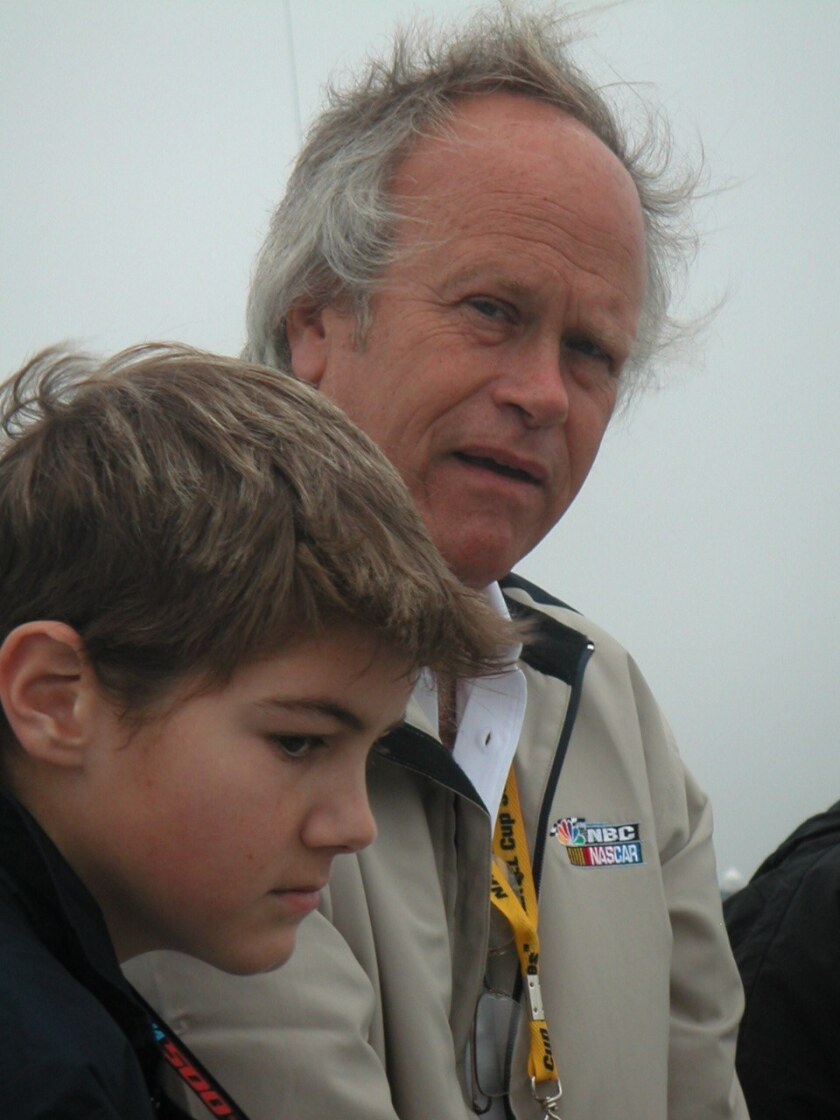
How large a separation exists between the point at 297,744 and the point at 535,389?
2.51 feet

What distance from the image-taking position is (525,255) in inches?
68.3

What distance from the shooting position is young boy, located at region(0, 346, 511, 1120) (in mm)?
1024

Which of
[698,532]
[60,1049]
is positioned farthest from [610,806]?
[698,532]

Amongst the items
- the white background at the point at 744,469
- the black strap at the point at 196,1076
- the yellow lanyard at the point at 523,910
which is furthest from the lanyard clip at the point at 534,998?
the white background at the point at 744,469

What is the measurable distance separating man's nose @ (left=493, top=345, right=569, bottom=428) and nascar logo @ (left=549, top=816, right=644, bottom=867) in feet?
1.69

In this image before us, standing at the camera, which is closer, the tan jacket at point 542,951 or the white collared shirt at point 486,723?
the tan jacket at point 542,951

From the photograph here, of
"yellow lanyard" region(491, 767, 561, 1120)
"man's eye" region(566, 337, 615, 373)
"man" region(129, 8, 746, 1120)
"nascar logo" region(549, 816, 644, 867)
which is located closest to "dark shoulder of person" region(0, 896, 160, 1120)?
"man" region(129, 8, 746, 1120)

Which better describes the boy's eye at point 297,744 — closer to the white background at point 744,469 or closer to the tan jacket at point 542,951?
the tan jacket at point 542,951

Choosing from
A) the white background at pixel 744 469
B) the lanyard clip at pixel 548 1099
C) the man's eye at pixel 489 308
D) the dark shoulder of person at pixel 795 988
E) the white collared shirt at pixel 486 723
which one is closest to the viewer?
the lanyard clip at pixel 548 1099

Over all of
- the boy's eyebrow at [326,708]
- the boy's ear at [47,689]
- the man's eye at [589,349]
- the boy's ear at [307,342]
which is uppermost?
the boy's ear at [307,342]

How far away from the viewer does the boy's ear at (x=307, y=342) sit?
1793 millimetres

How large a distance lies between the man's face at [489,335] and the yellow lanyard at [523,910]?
0.32m

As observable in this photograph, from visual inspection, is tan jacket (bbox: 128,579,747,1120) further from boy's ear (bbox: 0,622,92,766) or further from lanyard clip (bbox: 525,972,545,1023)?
boy's ear (bbox: 0,622,92,766)

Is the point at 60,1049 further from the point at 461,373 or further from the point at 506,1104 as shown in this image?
the point at 461,373
